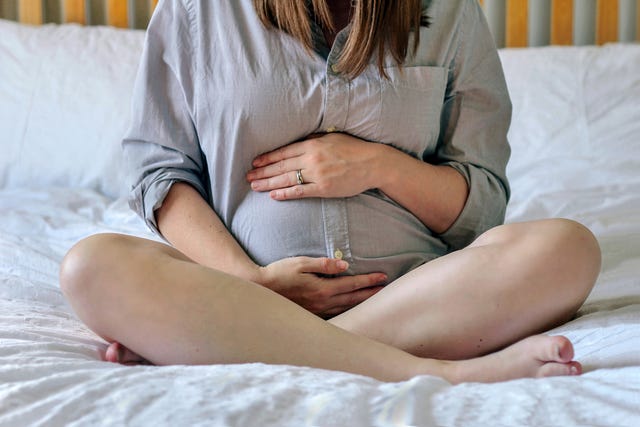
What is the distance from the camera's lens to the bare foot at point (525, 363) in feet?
2.65

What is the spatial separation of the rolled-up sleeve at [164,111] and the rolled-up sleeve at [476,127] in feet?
1.08

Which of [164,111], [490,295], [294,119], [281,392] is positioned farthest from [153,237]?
[281,392]

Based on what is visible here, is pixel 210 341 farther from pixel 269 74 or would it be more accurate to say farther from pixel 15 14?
pixel 15 14

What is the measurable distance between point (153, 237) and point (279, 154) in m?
0.43

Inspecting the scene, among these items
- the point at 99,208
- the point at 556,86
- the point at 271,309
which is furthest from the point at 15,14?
the point at 271,309

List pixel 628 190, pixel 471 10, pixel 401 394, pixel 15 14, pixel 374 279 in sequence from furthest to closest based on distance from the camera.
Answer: pixel 15 14, pixel 628 190, pixel 471 10, pixel 374 279, pixel 401 394

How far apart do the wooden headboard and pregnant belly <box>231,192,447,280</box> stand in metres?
1.20

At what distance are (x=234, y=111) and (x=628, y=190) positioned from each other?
0.85 metres

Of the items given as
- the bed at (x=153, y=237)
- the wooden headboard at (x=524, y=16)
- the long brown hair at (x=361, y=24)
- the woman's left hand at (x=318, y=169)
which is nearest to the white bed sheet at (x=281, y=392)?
the bed at (x=153, y=237)

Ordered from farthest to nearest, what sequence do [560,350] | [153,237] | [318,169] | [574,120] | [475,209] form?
1. [574,120]
2. [153,237]
3. [475,209]
4. [318,169]
5. [560,350]

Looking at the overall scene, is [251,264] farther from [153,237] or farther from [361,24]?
[153,237]

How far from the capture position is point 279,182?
41.4 inches

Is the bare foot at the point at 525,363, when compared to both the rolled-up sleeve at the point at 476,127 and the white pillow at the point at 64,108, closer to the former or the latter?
the rolled-up sleeve at the point at 476,127

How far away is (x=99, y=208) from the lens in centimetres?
167
